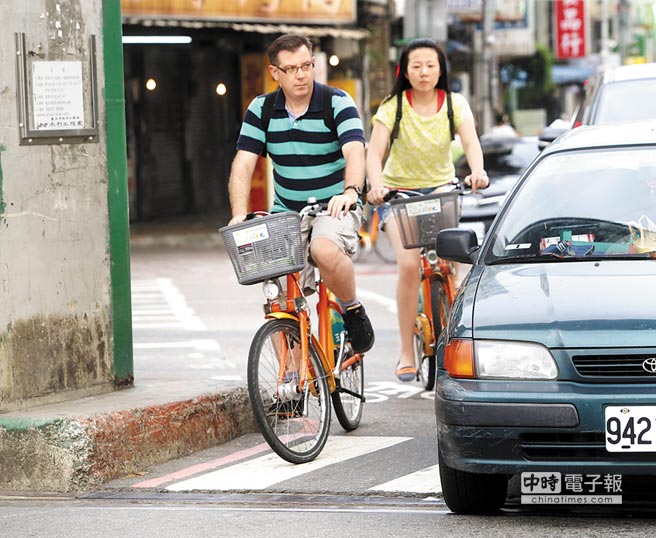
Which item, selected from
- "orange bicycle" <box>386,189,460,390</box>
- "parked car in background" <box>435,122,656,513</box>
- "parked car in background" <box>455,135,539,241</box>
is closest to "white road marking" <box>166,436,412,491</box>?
"parked car in background" <box>435,122,656,513</box>

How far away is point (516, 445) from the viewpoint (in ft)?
17.4

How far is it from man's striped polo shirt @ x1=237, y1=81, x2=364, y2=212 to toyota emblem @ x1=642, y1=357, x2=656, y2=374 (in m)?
2.47

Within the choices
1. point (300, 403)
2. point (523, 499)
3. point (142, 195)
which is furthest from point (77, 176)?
point (142, 195)

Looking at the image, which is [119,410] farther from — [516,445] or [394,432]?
[516,445]

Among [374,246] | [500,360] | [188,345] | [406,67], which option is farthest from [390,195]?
[374,246]

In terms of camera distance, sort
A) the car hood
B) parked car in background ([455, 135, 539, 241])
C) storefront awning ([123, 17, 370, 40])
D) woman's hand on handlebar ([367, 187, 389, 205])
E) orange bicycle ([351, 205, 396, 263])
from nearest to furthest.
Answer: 1. the car hood
2. woman's hand on handlebar ([367, 187, 389, 205])
3. parked car in background ([455, 135, 539, 241])
4. orange bicycle ([351, 205, 396, 263])
5. storefront awning ([123, 17, 370, 40])

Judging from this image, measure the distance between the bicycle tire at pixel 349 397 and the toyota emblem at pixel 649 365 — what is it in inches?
92.9

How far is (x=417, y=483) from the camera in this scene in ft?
20.8

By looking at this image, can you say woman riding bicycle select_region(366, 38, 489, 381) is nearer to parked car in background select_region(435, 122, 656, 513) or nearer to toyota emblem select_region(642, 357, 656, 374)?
parked car in background select_region(435, 122, 656, 513)

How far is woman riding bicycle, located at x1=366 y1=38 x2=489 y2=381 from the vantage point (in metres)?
8.54

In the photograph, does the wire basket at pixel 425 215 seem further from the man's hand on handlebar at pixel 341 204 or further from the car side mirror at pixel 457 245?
the car side mirror at pixel 457 245

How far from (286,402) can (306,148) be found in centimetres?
131

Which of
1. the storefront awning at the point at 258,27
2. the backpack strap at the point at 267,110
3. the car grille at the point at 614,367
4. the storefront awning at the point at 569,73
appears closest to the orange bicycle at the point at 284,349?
the backpack strap at the point at 267,110

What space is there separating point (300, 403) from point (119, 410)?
2.73 ft
